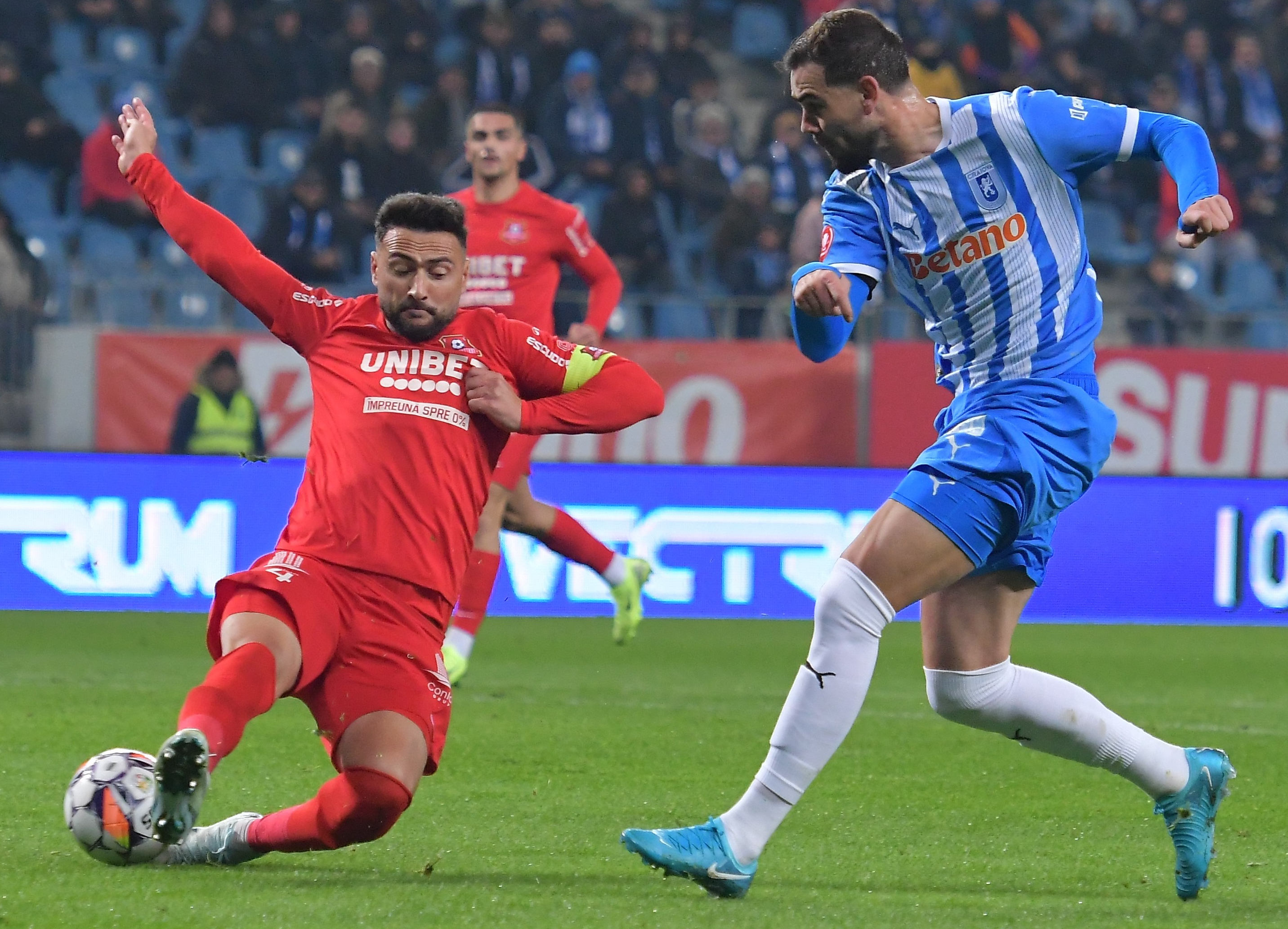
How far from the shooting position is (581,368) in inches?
171

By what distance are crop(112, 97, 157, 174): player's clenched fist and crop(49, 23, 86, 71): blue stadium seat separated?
36.2 feet

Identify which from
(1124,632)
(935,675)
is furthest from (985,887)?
(1124,632)

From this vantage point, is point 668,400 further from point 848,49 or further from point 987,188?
point 848,49

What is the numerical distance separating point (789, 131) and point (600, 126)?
148 cm

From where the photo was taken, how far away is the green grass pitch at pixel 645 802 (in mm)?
3637

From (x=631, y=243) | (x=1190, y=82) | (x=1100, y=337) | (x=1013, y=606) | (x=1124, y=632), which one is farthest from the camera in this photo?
(x=1190, y=82)

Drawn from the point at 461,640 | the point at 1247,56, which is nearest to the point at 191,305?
the point at 461,640

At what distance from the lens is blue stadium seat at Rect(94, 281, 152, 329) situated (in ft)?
36.8

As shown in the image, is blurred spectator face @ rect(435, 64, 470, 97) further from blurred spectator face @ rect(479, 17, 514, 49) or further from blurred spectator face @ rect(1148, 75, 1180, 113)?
blurred spectator face @ rect(1148, 75, 1180, 113)

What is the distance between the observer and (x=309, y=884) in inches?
149

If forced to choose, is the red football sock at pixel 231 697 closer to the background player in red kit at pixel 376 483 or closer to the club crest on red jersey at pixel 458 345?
the background player in red kit at pixel 376 483

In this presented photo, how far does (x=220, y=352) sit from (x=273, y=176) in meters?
3.96

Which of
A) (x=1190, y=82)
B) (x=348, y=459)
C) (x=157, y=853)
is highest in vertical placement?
(x=1190, y=82)

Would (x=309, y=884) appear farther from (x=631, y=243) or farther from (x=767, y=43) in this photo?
(x=767, y=43)
